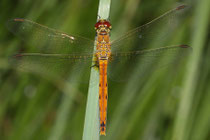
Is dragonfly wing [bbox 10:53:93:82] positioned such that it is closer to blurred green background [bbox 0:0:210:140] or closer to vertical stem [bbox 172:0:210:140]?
blurred green background [bbox 0:0:210:140]

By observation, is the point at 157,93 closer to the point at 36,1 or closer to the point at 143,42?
the point at 143,42

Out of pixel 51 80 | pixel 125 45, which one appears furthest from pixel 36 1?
pixel 125 45

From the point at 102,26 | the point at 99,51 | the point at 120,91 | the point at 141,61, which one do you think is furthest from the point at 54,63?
the point at 120,91

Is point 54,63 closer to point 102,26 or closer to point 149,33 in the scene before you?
point 102,26

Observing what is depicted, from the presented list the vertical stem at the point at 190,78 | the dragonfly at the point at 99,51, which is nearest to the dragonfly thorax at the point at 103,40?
the dragonfly at the point at 99,51

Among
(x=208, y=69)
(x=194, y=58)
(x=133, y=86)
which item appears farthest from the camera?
(x=208, y=69)
